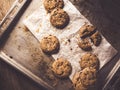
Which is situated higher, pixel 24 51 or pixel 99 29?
pixel 24 51

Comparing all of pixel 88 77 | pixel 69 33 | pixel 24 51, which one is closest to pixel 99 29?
pixel 69 33

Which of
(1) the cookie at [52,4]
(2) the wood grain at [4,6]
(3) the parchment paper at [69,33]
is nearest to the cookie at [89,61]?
(3) the parchment paper at [69,33]

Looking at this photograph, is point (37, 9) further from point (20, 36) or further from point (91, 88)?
point (91, 88)

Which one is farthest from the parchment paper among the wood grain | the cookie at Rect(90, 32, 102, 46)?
the wood grain

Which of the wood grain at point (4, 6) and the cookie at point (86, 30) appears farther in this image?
the wood grain at point (4, 6)

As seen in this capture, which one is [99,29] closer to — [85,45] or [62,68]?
[85,45]

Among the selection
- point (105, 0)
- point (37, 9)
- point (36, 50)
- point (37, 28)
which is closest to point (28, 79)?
point (36, 50)

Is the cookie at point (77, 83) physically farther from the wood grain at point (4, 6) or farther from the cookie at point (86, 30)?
the wood grain at point (4, 6)
